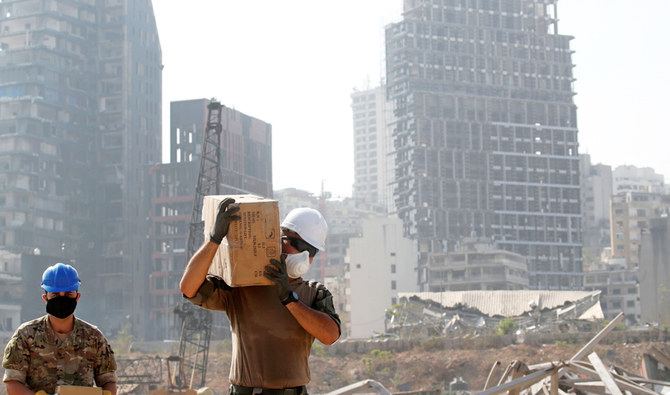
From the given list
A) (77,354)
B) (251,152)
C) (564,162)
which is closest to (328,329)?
(77,354)

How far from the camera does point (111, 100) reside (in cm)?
12862

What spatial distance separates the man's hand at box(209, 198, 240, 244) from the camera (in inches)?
227

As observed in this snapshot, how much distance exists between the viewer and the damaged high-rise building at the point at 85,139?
117 meters

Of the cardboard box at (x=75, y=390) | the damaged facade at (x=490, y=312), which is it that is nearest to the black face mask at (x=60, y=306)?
the cardboard box at (x=75, y=390)

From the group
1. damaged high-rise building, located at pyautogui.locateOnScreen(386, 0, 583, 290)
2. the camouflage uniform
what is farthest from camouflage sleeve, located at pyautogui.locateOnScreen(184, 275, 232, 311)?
damaged high-rise building, located at pyautogui.locateOnScreen(386, 0, 583, 290)

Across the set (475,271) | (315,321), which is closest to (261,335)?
→ (315,321)

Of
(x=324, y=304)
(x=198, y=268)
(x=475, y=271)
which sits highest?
(x=198, y=268)

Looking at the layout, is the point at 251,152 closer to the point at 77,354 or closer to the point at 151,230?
the point at 151,230

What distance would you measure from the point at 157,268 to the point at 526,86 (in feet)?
236

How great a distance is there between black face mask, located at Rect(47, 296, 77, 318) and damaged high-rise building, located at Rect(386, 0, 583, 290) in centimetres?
13083

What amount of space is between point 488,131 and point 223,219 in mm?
151190

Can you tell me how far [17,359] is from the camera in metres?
5.59

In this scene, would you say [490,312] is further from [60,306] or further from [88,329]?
[60,306]

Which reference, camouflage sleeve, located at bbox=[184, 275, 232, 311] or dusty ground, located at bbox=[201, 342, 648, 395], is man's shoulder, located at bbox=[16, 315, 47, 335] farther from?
dusty ground, located at bbox=[201, 342, 648, 395]
